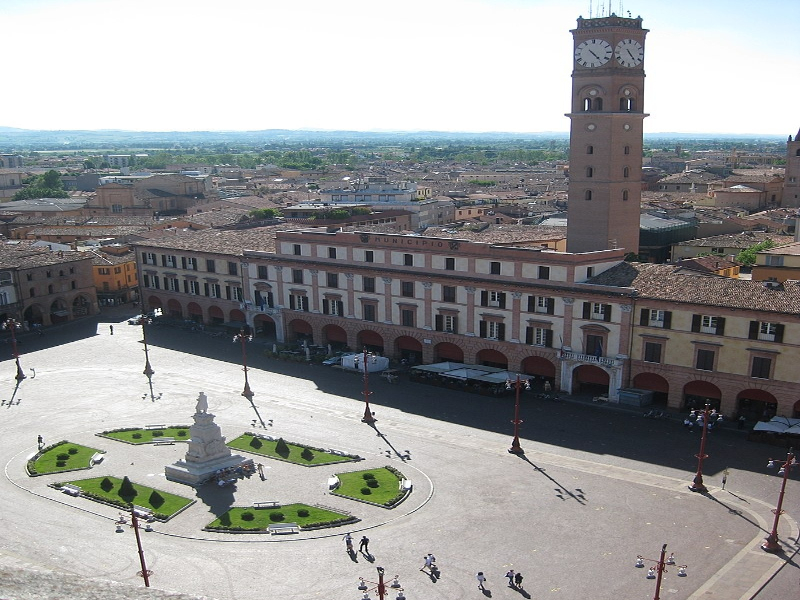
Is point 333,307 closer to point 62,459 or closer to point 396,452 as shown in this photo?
point 396,452

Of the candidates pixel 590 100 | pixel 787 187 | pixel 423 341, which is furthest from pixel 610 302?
pixel 787 187

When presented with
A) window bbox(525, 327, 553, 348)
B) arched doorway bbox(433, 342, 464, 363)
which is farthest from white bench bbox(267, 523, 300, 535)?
arched doorway bbox(433, 342, 464, 363)

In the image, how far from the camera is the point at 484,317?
72.4m

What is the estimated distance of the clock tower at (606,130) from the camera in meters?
79.2

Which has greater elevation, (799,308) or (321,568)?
(799,308)

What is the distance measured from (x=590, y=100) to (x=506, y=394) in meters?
32.2

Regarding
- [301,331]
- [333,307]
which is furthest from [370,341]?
[301,331]

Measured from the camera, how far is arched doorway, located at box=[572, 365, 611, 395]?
6681cm

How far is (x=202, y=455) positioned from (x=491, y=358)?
30270mm

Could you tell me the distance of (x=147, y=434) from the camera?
5912 centimetres

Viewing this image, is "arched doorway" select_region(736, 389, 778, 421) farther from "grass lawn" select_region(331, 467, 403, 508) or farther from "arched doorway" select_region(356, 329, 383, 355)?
"arched doorway" select_region(356, 329, 383, 355)

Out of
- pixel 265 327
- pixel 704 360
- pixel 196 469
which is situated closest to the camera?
pixel 196 469

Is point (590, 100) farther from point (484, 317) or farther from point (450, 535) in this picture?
point (450, 535)

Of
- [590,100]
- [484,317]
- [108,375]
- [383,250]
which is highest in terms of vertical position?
[590,100]
